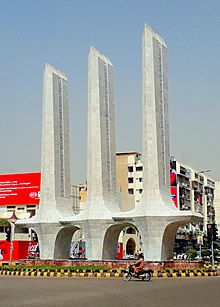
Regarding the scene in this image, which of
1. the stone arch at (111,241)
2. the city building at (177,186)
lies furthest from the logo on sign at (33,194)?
the stone arch at (111,241)

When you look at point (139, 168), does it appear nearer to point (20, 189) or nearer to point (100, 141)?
point (20, 189)

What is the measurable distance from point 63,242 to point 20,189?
116 feet

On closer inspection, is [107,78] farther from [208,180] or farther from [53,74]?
[208,180]

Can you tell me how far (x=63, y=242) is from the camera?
4556cm

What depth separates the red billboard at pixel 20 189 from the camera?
7831cm

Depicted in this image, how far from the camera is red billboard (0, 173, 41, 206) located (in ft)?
257

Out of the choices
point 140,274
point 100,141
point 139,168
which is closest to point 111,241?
point 100,141

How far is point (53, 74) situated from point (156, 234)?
16822mm

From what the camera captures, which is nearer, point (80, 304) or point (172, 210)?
point (80, 304)

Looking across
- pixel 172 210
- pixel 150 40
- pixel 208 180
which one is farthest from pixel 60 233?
pixel 208 180

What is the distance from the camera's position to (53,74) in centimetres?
4647

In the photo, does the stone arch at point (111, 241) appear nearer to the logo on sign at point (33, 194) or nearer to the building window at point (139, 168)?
the logo on sign at point (33, 194)

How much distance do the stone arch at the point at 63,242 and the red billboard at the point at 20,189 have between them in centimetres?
3243

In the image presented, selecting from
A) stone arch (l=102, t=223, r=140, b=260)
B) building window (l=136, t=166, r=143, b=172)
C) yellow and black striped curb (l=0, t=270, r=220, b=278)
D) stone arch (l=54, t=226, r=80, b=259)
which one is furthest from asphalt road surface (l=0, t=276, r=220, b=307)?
building window (l=136, t=166, r=143, b=172)
